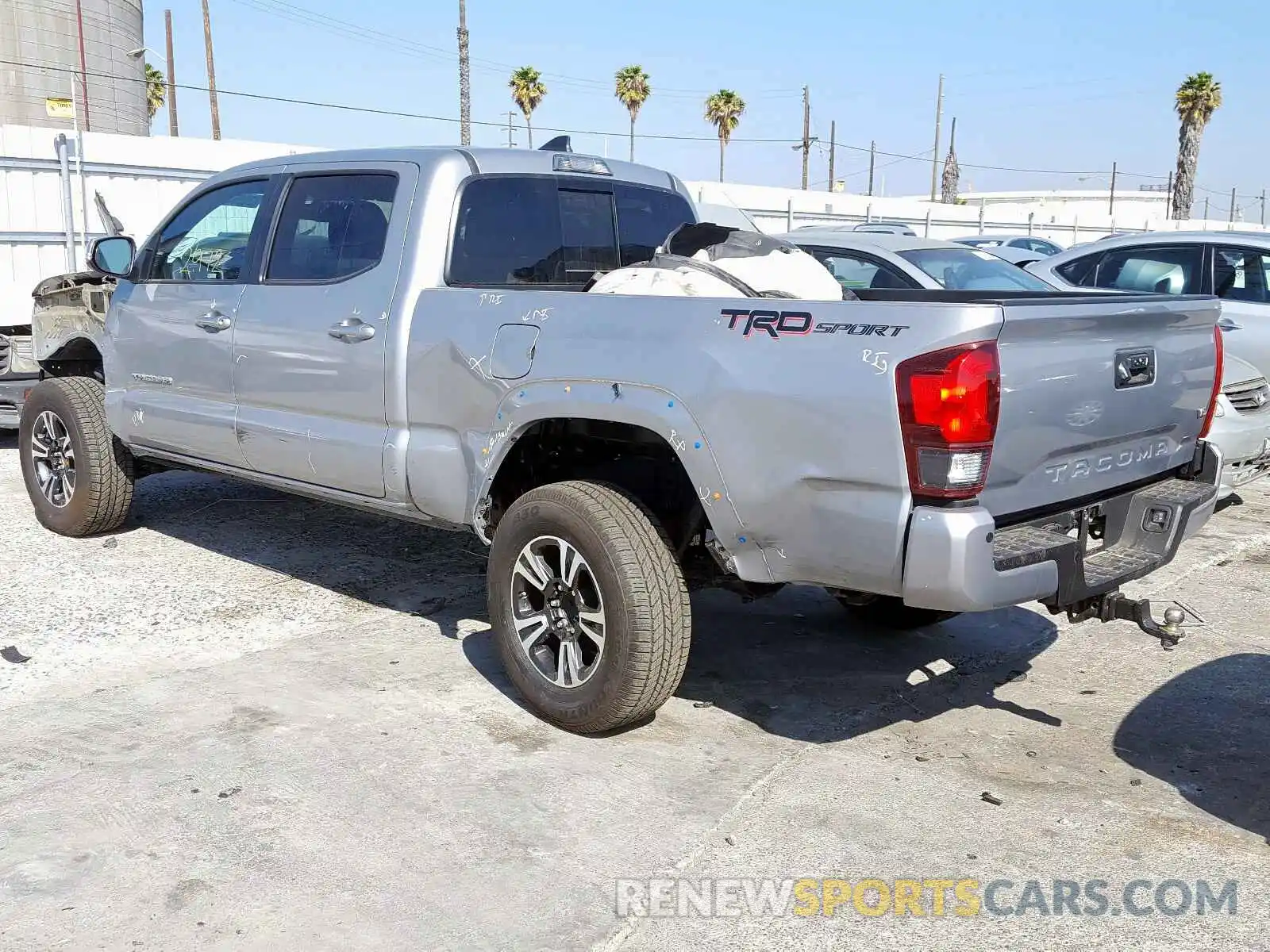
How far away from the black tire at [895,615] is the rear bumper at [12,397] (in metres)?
6.20

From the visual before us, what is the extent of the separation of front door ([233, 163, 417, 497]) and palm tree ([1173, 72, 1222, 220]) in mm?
42114

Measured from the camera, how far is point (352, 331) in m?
4.59

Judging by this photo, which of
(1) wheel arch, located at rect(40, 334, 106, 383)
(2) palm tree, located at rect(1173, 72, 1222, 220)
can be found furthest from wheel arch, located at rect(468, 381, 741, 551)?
(2) palm tree, located at rect(1173, 72, 1222, 220)

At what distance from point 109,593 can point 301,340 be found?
170cm

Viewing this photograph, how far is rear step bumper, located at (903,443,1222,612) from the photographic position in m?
3.16

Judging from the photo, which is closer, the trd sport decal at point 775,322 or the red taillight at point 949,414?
the red taillight at point 949,414

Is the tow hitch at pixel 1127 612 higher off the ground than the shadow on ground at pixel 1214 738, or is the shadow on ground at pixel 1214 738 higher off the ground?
the tow hitch at pixel 1127 612

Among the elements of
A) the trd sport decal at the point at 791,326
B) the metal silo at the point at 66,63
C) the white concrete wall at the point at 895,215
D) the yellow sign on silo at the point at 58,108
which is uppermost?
the metal silo at the point at 66,63

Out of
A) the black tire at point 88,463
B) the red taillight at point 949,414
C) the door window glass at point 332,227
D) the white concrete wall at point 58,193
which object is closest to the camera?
the red taillight at point 949,414

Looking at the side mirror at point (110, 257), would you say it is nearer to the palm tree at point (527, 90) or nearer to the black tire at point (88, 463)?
the black tire at point (88, 463)

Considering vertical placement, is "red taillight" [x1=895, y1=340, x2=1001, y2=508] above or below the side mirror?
below

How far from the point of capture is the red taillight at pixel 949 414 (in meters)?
3.12

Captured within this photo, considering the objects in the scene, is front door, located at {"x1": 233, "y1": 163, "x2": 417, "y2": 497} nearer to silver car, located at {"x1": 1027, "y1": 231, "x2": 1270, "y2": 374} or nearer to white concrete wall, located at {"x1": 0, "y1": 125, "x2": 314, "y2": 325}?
silver car, located at {"x1": 1027, "y1": 231, "x2": 1270, "y2": 374}

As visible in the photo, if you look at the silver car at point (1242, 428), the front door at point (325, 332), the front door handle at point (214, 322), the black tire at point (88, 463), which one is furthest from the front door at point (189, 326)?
the silver car at point (1242, 428)
